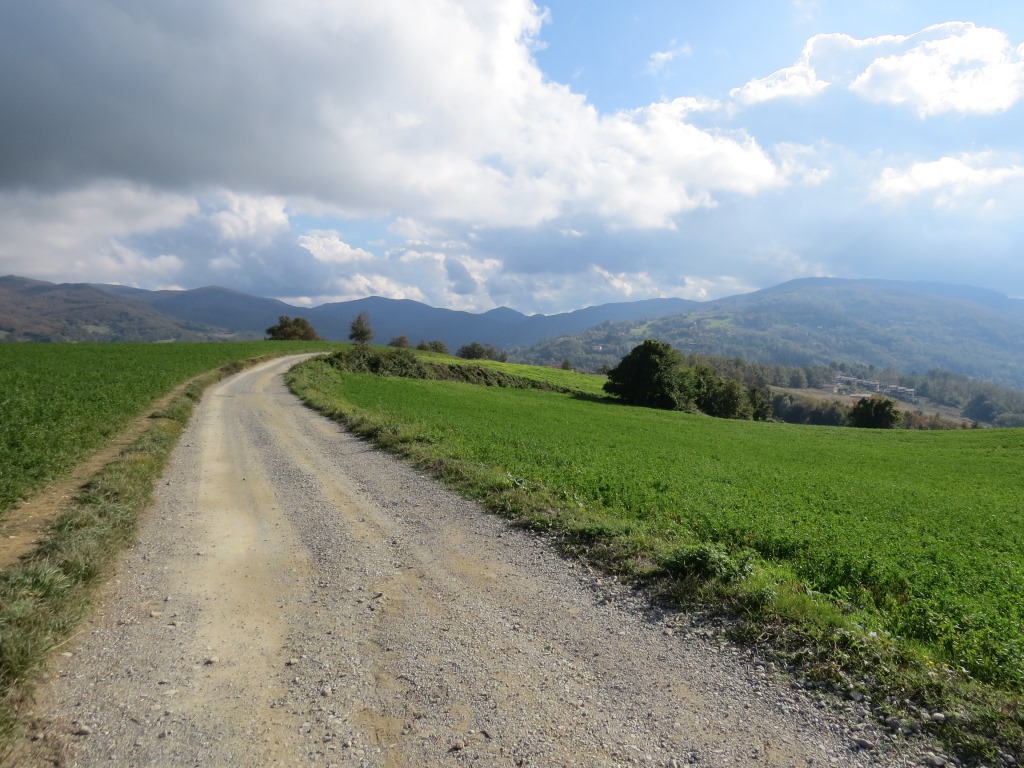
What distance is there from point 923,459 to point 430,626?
3758cm

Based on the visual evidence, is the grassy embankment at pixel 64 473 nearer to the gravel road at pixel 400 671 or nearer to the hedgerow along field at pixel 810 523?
the gravel road at pixel 400 671

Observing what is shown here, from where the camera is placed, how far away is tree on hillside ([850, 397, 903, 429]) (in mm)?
79438

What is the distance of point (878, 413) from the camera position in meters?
80.8

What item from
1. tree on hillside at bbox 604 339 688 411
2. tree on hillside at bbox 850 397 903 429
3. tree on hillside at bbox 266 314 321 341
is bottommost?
tree on hillside at bbox 850 397 903 429

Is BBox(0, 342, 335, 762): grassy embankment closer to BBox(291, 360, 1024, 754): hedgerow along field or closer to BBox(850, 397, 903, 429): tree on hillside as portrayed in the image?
BBox(291, 360, 1024, 754): hedgerow along field

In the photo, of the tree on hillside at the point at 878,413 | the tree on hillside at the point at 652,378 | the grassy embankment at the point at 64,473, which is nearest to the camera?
the grassy embankment at the point at 64,473

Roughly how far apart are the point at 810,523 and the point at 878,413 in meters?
86.3

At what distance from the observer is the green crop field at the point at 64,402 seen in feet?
42.9

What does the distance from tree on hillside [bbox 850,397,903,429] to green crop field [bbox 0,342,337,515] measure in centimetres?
9436

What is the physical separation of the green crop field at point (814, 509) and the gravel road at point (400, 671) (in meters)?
2.02

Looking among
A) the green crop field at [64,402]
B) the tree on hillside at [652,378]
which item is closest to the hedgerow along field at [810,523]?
the green crop field at [64,402]

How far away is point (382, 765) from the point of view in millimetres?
4230

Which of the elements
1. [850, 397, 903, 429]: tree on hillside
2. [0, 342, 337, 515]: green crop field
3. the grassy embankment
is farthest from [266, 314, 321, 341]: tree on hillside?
[850, 397, 903, 429]: tree on hillside

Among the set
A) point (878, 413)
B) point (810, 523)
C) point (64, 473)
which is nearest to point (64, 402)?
point (64, 473)
